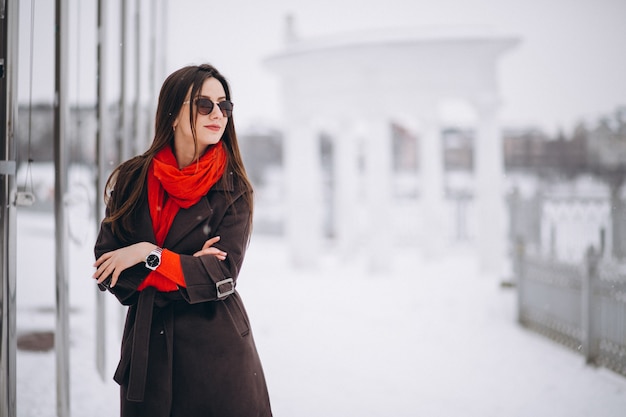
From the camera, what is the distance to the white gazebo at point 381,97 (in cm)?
997

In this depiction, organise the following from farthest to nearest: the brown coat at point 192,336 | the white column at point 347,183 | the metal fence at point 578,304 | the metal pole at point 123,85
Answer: the white column at point 347,183
the metal fence at point 578,304
the metal pole at point 123,85
the brown coat at point 192,336

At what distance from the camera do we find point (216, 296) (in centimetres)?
206

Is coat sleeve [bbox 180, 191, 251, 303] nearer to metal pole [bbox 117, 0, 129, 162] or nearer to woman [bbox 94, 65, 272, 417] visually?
woman [bbox 94, 65, 272, 417]

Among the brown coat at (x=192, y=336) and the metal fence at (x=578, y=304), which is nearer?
the brown coat at (x=192, y=336)

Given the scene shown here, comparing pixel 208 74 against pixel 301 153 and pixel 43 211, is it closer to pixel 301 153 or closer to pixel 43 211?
pixel 301 153

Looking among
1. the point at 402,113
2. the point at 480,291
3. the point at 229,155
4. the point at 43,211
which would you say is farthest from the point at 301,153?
the point at 43,211

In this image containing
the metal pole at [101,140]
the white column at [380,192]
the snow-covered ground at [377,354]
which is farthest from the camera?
the white column at [380,192]

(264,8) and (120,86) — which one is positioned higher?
(264,8)

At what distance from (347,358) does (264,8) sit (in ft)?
24.8

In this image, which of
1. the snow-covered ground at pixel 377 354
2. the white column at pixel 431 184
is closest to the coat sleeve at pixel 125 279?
the snow-covered ground at pixel 377 354

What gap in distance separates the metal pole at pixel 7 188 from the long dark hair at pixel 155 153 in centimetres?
112

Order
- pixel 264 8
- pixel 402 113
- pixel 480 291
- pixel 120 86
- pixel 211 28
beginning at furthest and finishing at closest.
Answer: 1. pixel 402 113
2. pixel 264 8
3. pixel 480 291
4. pixel 211 28
5. pixel 120 86

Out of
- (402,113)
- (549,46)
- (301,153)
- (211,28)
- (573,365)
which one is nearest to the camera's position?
(573,365)

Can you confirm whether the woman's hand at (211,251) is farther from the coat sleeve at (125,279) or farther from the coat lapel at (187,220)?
the coat sleeve at (125,279)
